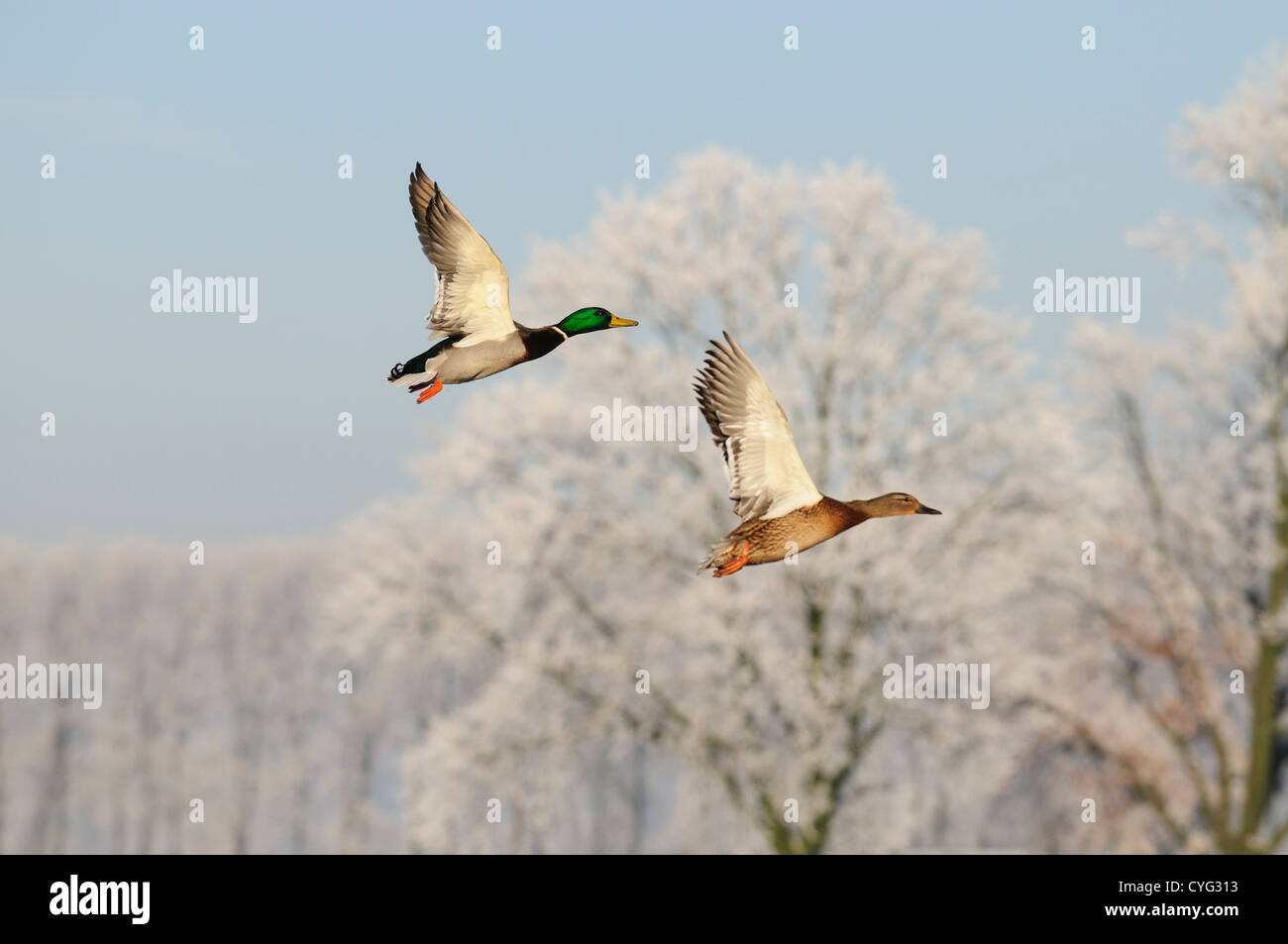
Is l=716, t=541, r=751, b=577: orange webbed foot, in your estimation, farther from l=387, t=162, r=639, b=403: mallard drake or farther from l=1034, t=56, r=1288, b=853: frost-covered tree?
l=1034, t=56, r=1288, b=853: frost-covered tree

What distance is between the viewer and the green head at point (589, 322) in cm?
222

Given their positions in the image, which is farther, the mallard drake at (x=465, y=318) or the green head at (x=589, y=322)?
the green head at (x=589, y=322)

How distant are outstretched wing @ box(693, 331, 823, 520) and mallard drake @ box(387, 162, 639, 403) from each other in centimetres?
19

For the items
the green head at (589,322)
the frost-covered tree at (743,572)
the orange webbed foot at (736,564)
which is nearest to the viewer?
the orange webbed foot at (736,564)

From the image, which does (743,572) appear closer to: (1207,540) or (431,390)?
(1207,540)

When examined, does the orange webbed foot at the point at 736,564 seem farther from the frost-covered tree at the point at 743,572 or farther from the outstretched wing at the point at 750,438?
the frost-covered tree at the point at 743,572

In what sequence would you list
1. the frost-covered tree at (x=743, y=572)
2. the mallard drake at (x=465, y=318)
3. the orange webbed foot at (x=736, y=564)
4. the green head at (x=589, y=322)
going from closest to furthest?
1. the orange webbed foot at (x=736, y=564)
2. the mallard drake at (x=465, y=318)
3. the green head at (x=589, y=322)
4. the frost-covered tree at (x=743, y=572)

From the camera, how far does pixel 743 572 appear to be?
58.5ft

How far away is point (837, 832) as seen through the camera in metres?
19.9

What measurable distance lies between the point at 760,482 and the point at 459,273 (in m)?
0.67

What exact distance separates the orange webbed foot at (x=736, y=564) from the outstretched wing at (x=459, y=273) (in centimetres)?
53

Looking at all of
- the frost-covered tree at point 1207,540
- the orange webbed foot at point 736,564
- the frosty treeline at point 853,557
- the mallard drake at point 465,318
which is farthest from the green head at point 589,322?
the frost-covered tree at point 1207,540
